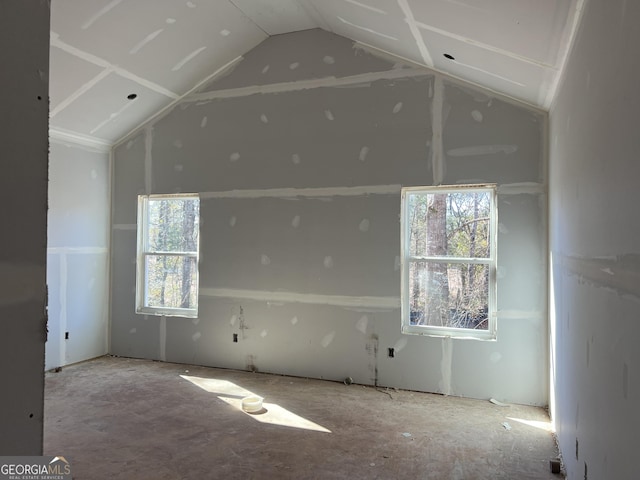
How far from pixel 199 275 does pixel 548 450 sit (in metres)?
3.99

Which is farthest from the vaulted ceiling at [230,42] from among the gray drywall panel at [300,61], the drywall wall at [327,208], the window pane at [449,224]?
the window pane at [449,224]

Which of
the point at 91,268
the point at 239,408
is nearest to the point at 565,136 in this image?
the point at 239,408

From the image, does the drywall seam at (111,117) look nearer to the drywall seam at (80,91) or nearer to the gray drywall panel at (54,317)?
the drywall seam at (80,91)

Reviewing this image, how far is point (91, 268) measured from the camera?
561 centimetres

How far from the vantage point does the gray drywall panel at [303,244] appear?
4609mm

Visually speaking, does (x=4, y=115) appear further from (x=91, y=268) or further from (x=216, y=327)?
(x=91, y=268)

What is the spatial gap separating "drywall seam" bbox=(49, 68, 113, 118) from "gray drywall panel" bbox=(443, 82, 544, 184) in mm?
3501

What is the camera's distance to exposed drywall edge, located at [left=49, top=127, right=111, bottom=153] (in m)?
5.11

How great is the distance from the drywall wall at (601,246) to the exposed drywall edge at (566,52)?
0.06 meters

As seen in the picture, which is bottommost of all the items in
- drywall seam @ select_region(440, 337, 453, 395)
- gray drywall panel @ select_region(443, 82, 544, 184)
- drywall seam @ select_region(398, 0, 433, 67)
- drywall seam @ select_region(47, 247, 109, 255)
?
drywall seam @ select_region(440, 337, 453, 395)

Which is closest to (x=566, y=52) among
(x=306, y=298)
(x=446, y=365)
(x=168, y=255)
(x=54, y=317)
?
(x=446, y=365)

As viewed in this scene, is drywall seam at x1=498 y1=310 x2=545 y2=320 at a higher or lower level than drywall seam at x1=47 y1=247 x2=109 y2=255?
lower

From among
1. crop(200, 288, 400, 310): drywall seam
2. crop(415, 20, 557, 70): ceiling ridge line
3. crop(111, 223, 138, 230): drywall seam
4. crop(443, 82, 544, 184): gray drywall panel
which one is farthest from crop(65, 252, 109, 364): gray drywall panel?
crop(415, 20, 557, 70): ceiling ridge line

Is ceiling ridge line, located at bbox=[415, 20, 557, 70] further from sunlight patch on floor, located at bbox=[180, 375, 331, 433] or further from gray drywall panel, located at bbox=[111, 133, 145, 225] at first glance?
gray drywall panel, located at bbox=[111, 133, 145, 225]
